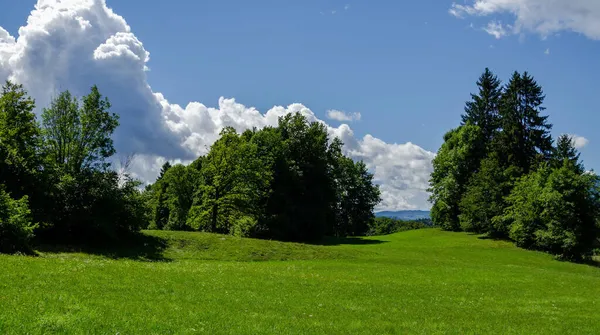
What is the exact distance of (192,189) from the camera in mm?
103312

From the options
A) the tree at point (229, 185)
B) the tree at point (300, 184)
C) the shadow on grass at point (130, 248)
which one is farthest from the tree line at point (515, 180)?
the shadow on grass at point (130, 248)

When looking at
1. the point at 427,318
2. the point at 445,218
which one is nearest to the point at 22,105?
the point at 427,318

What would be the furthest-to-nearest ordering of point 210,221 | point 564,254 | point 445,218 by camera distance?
1. point 445,218
2. point 210,221
3. point 564,254

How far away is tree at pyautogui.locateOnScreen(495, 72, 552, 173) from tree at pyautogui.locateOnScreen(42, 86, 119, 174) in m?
67.2

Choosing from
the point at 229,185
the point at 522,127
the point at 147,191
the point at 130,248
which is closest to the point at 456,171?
the point at 522,127

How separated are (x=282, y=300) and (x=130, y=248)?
25412 mm

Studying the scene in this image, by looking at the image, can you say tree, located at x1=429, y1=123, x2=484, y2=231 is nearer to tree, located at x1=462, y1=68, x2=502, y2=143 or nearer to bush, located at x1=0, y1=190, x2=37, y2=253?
tree, located at x1=462, y1=68, x2=502, y2=143

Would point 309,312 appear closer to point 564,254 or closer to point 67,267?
point 67,267

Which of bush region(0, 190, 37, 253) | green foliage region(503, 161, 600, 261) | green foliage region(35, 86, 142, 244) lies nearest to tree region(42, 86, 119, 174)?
green foliage region(35, 86, 142, 244)

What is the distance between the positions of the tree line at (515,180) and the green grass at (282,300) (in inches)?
1014

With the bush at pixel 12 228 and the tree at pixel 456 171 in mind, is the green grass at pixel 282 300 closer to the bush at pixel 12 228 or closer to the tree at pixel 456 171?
the bush at pixel 12 228

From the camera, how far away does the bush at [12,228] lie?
29438mm

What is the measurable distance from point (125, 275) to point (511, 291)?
23.4 m

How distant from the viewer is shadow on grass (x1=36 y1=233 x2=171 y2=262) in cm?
3647
